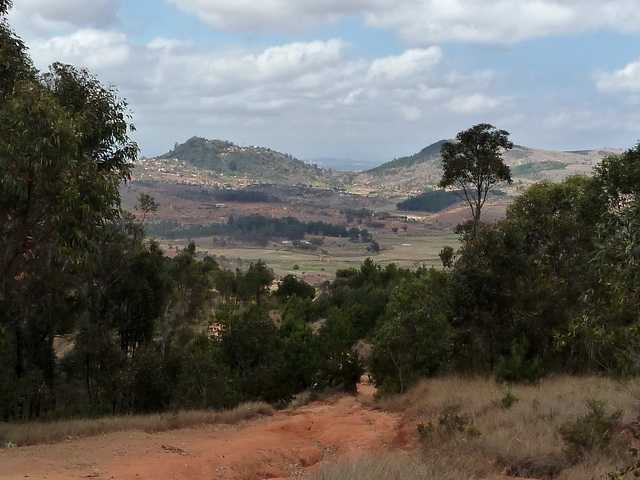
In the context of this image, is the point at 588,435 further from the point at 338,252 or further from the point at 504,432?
the point at 338,252

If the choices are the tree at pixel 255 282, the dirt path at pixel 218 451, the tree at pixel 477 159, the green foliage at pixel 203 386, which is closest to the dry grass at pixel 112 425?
the dirt path at pixel 218 451

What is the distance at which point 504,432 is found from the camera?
1102cm

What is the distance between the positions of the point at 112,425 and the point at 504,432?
858cm

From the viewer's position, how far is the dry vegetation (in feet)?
26.8

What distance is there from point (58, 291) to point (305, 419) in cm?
769

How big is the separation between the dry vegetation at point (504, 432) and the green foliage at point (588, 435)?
0.25ft

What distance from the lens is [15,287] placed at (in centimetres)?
1266

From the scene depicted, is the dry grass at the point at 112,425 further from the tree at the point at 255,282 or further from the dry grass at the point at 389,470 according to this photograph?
the tree at the point at 255,282

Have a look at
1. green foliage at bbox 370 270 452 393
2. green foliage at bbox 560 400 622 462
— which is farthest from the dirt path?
green foliage at bbox 560 400 622 462

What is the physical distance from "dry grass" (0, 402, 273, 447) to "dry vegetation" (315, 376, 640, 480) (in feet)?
14.1

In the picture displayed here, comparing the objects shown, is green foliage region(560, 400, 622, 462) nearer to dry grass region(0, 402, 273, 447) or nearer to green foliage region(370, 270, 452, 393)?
green foliage region(370, 270, 452, 393)

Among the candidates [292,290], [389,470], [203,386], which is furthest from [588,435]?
[292,290]

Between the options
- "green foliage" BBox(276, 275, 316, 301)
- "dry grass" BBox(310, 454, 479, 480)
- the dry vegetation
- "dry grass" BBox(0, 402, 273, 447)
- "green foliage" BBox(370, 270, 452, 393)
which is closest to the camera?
"dry grass" BBox(310, 454, 479, 480)

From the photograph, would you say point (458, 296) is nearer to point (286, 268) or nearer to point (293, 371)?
point (293, 371)
